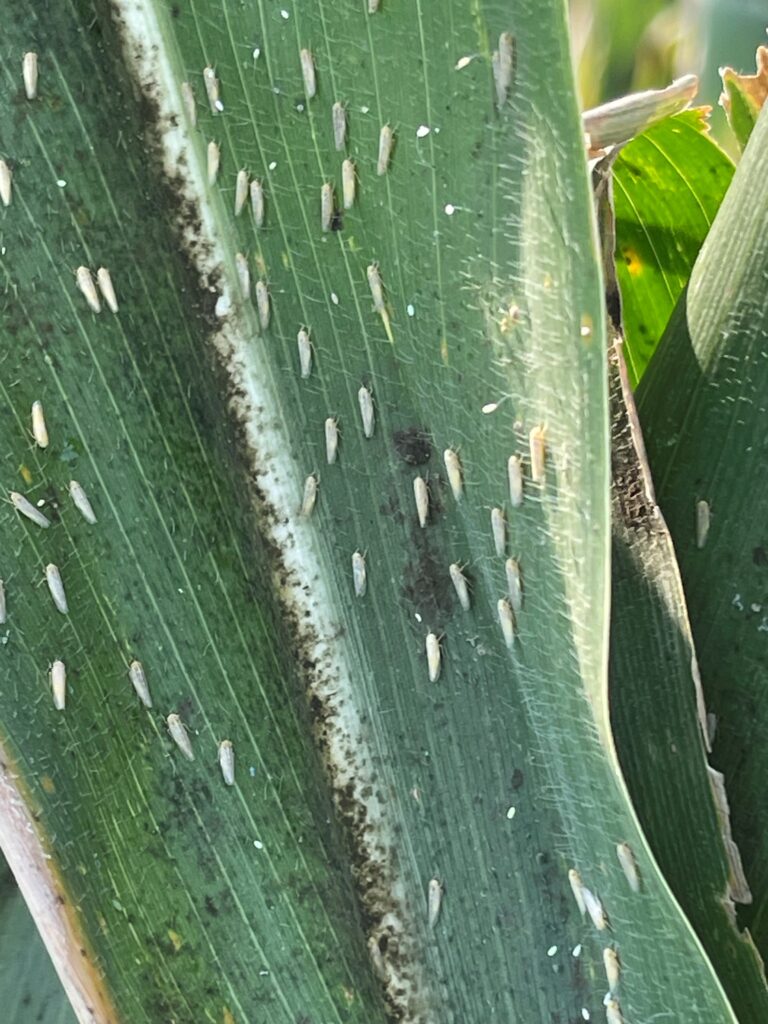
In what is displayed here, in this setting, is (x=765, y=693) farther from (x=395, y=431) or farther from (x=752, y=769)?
(x=395, y=431)

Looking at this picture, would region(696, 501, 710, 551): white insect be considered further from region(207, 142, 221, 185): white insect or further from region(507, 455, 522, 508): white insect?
region(207, 142, 221, 185): white insect

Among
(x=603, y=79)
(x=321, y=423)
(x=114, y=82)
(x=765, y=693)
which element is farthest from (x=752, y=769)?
(x=603, y=79)

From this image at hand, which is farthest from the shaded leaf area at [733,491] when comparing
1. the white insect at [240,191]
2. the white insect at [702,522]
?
the white insect at [240,191]

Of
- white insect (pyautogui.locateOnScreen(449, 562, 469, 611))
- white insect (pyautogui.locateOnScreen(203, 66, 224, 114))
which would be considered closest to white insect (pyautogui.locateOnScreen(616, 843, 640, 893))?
white insect (pyautogui.locateOnScreen(449, 562, 469, 611))

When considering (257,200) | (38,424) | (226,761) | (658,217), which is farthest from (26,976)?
(658,217)

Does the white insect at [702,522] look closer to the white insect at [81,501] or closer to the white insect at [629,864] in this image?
the white insect at [629,864]
